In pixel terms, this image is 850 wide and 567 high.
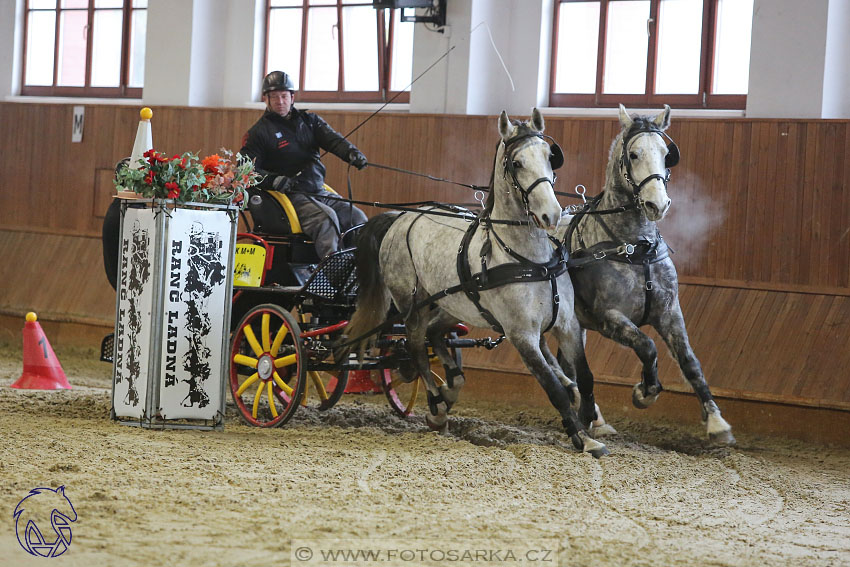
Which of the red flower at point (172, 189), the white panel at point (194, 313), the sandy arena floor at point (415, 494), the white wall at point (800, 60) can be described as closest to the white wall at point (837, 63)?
the white wall at point (800, 60)

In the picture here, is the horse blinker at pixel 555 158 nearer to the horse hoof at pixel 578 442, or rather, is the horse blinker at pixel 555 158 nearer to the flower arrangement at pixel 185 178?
the horse hoof at pixel 578 442

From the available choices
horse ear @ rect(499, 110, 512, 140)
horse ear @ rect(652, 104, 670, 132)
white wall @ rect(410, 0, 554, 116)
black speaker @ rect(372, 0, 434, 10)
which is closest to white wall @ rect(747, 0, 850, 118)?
white wall @ rect(410, 0, 554, 116)

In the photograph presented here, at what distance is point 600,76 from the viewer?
858 cm

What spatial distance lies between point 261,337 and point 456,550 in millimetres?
3147

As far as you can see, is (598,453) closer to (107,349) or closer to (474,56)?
(107,349)

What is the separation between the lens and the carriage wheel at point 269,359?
5.93 metres

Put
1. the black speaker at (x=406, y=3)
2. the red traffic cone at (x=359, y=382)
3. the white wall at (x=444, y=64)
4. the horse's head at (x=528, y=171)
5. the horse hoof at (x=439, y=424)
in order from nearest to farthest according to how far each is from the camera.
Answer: the horse's head at (x=528, y=171), the horse hoof at (x=439, y=424), the red traffic cone at (x=359, y=382), the black speaker at (x=406, y=3), the white wall at (x=444, y=64)

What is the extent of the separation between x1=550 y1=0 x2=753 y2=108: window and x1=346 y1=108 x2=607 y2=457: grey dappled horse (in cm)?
314

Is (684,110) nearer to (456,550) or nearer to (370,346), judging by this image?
(370,346)

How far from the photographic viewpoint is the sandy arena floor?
354cm

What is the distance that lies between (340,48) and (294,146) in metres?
3.56

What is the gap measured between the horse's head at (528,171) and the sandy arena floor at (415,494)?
1.26 metres

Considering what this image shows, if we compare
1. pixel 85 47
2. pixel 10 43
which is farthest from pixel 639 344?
pixel 10 43

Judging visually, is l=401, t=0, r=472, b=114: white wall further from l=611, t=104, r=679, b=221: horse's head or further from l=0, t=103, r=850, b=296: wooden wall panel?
l=611, t=104, r=679, b=221: horse's head
